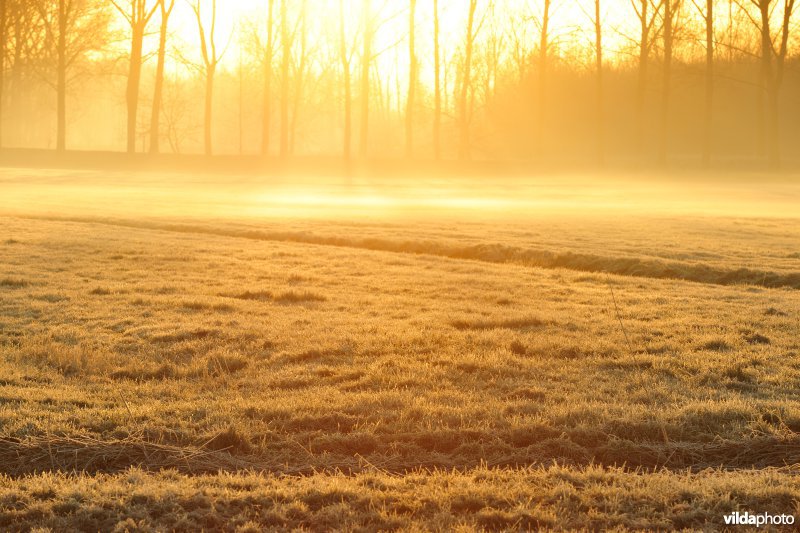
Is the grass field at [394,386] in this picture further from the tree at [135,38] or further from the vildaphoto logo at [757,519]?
the tree at [135,38]

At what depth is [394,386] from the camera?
27.2 ft

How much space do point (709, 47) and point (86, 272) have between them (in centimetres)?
4859

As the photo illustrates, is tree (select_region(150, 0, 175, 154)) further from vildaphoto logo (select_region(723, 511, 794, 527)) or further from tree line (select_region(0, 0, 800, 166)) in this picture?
vildaphoto logo (select_region(723, 511, 794, 527))

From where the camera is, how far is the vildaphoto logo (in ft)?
16.7

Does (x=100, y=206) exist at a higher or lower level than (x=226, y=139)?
lower

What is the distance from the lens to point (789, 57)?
217 ft

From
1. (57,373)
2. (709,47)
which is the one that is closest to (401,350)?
(57,373)

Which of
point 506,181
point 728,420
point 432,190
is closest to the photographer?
point 728,420

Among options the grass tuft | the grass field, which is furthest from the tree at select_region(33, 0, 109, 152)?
the grass tuft

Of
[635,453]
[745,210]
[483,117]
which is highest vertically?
[483,117]

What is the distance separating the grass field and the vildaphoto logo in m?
0.09

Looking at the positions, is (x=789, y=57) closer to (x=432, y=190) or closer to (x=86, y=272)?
(x=432, y=190)

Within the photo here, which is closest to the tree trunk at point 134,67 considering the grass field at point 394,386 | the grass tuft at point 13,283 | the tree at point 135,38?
the tree at point 135,38

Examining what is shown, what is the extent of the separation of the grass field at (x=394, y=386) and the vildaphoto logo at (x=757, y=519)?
9cm
